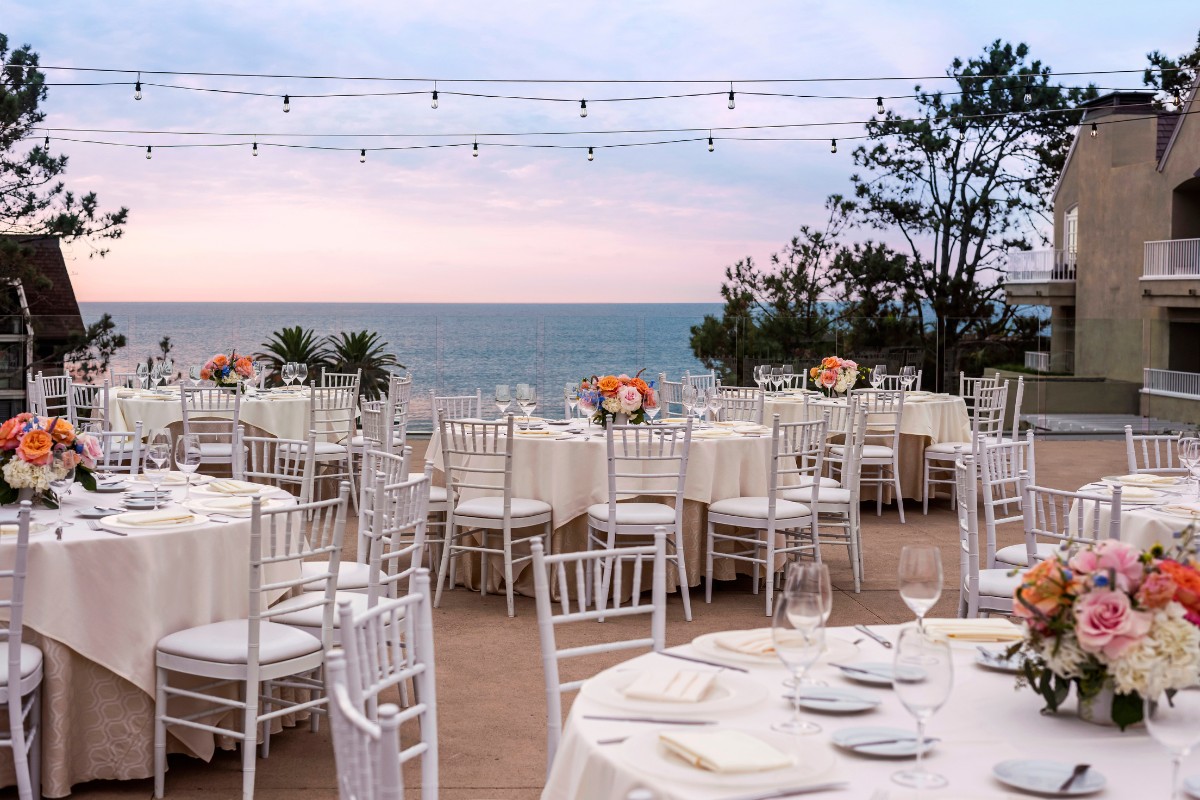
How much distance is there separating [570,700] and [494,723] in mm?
363

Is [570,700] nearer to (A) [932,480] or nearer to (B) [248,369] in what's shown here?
(A) [932,480]

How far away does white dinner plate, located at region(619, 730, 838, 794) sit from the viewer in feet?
6.08

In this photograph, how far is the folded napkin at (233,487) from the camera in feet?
16.0

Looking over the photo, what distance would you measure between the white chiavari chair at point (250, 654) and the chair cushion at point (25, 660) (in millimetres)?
365

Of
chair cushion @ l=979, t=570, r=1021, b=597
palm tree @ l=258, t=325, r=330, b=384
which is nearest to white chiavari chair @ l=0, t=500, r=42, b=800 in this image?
chair cushion @ l=979, t=570, r=1021, b=597

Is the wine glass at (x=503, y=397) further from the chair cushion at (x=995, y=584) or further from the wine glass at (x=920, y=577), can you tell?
the wine glass at (x=920, y=577)

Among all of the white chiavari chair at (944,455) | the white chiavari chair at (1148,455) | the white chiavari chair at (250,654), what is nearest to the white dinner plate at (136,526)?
the white chiavari chair at (250,654)

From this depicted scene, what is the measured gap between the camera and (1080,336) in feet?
56.9

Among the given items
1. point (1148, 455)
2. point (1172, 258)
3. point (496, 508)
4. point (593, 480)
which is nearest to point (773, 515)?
point (593, 480)

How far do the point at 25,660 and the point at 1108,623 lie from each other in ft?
10.3

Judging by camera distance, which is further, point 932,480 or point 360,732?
point 932,480

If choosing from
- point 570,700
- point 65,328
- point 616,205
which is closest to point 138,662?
point 570,700

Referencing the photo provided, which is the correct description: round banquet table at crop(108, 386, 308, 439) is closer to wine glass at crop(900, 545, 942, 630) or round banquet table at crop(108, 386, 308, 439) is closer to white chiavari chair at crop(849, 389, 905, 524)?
white chiavari chair at crop(849, 389, 905, 524)

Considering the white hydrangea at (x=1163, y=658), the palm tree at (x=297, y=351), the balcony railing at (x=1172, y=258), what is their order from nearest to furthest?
the white hydrangea at (x=1163, y=658) → the palm tree at (x=297, y=351) → the balcony railing at (x=1172, y=258)
